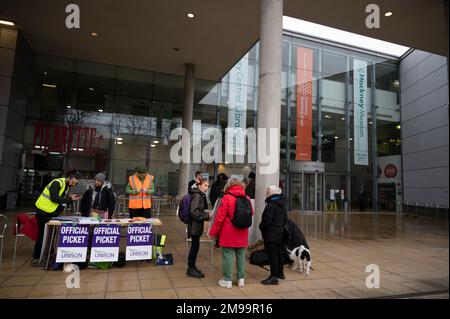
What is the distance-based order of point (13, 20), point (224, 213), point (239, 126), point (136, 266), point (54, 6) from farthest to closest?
point (239, 126) < point (13, 20) < point (54, 6) < point (136, 266) < point (224, 213)

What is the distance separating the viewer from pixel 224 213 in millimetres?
4477

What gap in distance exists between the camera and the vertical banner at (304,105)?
18656 millimetres

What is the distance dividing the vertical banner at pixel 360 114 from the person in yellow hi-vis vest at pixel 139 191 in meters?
17.4

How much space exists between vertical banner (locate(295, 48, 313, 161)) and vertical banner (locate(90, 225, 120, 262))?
14.5 metres

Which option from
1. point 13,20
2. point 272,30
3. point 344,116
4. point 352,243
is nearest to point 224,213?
point 272,30

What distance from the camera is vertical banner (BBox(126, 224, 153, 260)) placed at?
5.38 metres

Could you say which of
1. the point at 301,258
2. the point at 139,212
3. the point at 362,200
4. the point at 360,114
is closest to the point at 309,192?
the point at 362,200

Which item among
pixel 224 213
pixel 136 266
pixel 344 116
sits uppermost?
pixel 344 116

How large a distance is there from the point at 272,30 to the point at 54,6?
8.49m

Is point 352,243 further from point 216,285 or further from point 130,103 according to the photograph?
point 130,103

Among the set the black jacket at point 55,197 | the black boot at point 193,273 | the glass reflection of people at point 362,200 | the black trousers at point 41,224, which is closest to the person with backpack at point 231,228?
the black boot at point 193,273

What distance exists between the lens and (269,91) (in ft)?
21.9

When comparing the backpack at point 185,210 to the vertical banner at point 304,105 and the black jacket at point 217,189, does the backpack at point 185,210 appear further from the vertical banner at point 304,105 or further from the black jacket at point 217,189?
the vertical banner at point 304,105

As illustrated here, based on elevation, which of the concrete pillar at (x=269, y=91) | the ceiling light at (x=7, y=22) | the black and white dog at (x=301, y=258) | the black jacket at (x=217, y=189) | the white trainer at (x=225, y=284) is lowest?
the white trainer at (x=225, y=284)
